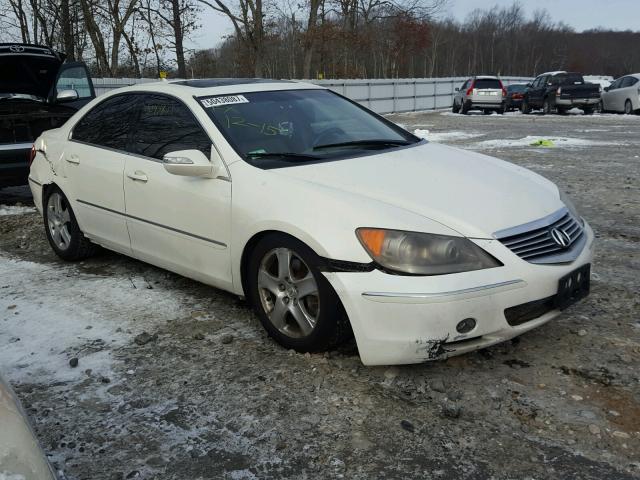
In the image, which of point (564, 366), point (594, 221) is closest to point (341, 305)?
point (564, 366)

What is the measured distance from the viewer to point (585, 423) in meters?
2.70

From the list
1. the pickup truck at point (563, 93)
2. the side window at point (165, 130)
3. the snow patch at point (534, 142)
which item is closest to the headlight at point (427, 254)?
the side window at point (165, 130)

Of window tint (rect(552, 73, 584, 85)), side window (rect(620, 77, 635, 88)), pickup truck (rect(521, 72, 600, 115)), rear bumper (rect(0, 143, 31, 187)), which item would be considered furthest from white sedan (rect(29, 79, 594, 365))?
window tint (rect(552, 73, 584, 85))

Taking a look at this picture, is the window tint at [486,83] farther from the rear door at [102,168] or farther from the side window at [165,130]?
the side window at [165,130]

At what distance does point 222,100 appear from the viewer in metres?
4.08

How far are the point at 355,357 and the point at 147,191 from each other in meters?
1.79

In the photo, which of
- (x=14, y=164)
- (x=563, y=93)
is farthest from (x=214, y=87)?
(x=563, y=93)

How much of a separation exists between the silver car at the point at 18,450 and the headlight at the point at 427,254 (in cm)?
167

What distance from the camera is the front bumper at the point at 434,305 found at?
2.82 meters

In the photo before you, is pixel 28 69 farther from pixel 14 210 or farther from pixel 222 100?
pixel 222 100

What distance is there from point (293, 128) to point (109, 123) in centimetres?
159

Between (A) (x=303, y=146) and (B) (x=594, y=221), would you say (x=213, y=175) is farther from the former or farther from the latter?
(B) (x=594, y=221)

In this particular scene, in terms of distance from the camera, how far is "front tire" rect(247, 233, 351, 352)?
3.12 metres

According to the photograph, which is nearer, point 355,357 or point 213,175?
point 355,357
